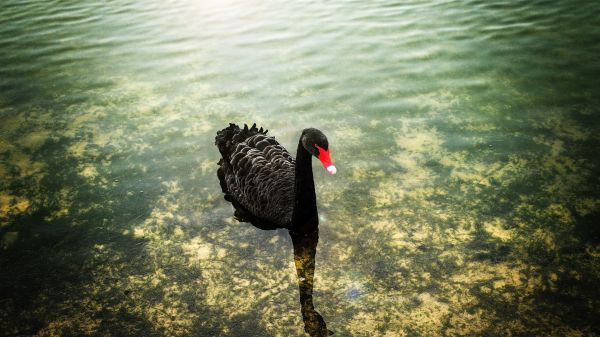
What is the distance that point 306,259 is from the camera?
8.63 feet

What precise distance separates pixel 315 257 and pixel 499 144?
6.81ft

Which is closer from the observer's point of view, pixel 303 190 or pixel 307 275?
pixel 307 275

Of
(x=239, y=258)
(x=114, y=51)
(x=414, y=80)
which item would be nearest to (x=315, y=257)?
(x=239, y=258)

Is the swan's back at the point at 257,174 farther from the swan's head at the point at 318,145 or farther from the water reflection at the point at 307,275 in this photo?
the swan's head at the point at 318,145

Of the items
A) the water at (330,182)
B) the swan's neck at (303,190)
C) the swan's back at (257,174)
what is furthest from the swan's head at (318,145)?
the water at (330,182)

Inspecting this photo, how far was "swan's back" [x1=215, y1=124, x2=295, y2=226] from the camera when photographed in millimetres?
2857

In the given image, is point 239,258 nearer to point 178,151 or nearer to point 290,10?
point 178,151

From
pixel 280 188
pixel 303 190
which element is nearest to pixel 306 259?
pixel 303 190

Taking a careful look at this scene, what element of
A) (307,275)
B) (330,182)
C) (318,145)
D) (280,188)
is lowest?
(307,275)

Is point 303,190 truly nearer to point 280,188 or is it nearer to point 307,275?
point 280,188

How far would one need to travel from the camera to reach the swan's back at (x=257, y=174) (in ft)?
9.37

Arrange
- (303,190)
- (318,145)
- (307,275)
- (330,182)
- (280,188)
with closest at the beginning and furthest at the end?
(318,145) < (307,275) < (303,190) < (280,188) < (330,182)

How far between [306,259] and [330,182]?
2.86 ft

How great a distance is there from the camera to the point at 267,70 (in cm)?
527
